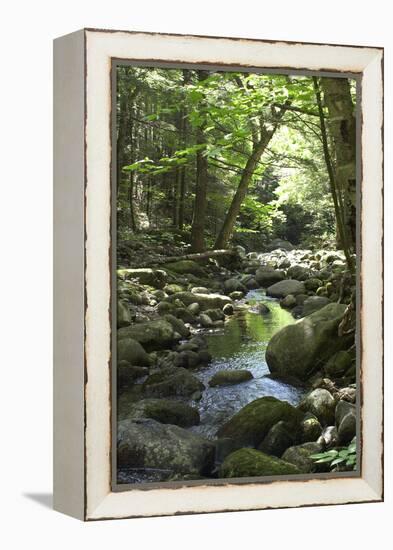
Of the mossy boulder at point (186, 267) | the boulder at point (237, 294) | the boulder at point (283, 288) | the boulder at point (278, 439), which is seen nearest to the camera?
the mossy boulder at point (186, 267)

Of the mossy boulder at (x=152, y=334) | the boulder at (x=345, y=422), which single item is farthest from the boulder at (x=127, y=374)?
the boulder at (x=345, y=422)

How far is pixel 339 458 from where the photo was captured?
7191 millimetres

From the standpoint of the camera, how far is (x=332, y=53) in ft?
23.6

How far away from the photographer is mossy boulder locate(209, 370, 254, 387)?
6.90m

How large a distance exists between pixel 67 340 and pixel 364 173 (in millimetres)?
2259

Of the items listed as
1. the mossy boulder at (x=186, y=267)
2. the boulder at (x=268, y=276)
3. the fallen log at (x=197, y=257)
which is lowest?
the boulder at (x=268, y=276)

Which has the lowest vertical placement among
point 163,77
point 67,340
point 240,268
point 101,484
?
point 101,484

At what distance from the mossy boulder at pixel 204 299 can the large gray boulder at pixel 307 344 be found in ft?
1.35

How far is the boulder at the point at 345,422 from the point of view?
7250mm

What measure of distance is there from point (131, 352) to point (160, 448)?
0.61 m

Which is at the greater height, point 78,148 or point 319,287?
point 78,148

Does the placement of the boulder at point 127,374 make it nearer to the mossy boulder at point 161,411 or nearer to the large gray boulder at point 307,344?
the mossy boulder at point 161,411

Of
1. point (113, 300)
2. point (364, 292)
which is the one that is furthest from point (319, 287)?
point (113, 300)

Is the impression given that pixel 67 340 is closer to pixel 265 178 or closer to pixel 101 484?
pixel 101 484
